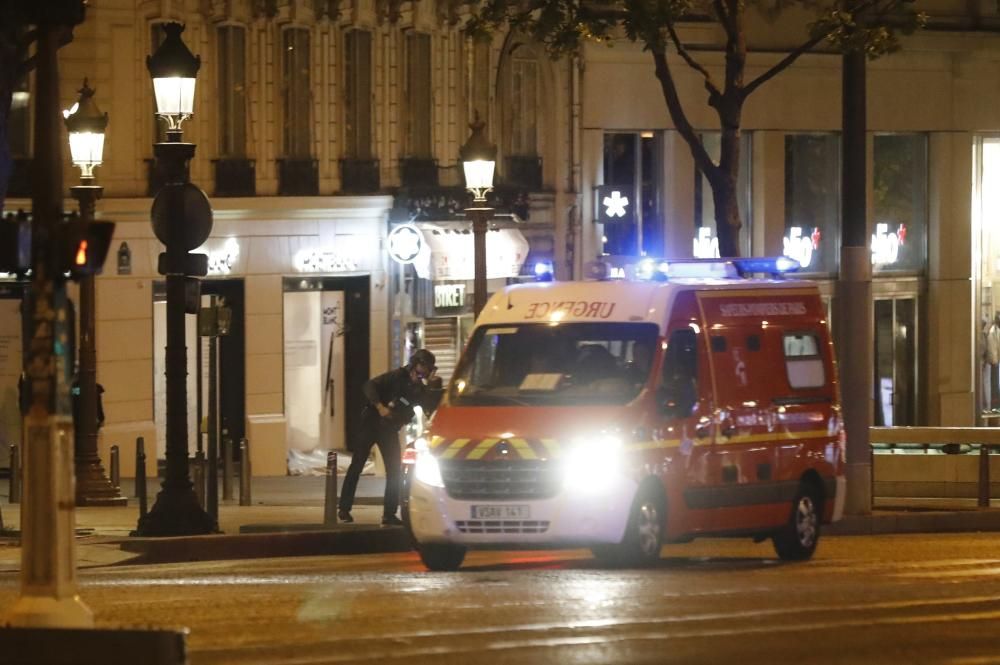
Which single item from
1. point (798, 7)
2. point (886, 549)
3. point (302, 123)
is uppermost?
point (798, 7)

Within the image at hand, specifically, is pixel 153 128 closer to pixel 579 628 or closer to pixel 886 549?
pixel 886 549

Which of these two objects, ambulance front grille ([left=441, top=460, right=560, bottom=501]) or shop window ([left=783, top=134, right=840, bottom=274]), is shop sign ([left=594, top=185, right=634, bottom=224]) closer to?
shop window ([left=783, top=134, right=840, bottom=274])

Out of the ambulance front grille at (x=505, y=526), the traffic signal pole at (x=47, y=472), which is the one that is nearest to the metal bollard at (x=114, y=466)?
the ambulance front grille at (x=505, y=526)

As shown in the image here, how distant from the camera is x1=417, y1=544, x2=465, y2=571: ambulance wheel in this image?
16.1 m

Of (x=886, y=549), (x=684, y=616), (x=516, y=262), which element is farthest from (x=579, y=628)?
(x=516, y=262)

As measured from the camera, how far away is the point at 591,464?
1536 cm

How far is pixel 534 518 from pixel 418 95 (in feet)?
59.2

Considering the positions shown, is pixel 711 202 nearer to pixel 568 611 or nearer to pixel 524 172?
pixel 524 172

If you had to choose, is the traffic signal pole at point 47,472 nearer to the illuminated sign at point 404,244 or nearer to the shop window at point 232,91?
the shop window at point 232,91

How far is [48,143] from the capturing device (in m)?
11.2

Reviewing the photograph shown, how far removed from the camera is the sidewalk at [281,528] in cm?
1853

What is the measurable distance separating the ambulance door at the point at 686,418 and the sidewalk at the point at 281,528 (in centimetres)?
447

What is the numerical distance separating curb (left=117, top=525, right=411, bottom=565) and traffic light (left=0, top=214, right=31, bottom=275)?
6.96 m

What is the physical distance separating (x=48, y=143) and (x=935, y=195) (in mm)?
29603
